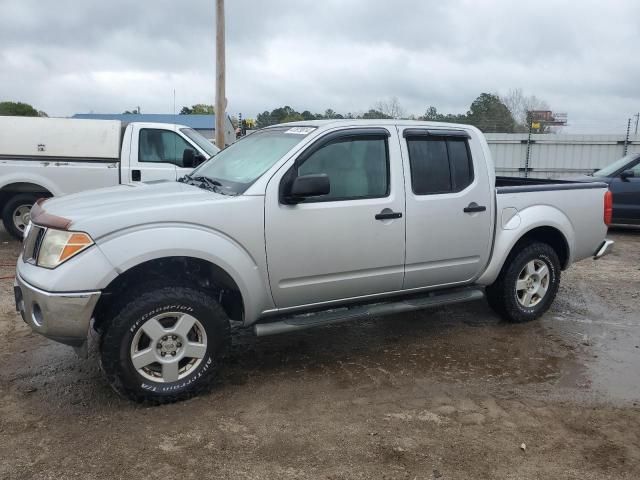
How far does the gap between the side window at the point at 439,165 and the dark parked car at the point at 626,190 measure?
23.0 feet

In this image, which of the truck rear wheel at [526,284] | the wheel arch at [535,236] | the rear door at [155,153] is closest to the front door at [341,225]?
the wheel arch at [535,236]

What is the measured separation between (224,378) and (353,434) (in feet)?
4.00

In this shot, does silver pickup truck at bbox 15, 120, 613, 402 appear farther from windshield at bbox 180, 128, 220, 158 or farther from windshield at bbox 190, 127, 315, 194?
windshield at bbox 180, 128, 220, 158

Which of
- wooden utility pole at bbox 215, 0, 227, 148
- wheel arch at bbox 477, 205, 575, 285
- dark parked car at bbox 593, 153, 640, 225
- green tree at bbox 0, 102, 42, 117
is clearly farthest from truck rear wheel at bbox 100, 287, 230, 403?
green tree at bbox 0, 102, 42, 117

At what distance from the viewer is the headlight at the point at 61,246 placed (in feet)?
11.3

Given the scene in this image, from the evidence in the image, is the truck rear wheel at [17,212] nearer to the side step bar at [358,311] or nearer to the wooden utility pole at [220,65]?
the wooden utility pole at [220,65]

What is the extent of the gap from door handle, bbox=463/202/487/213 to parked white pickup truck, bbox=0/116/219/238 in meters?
4.99

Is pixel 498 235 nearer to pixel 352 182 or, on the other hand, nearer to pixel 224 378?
pixel 352 182

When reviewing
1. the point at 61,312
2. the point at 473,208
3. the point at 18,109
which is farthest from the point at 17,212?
the point at 18,109

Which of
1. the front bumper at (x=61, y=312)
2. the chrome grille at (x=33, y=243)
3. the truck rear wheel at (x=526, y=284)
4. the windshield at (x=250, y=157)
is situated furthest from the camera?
the truck rear wheel at (x=526, y=284)

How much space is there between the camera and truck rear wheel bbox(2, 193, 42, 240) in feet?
29.2

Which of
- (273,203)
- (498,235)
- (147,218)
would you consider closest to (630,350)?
(498,235)

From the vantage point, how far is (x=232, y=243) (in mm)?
3850

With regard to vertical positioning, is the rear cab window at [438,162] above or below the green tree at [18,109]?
below
